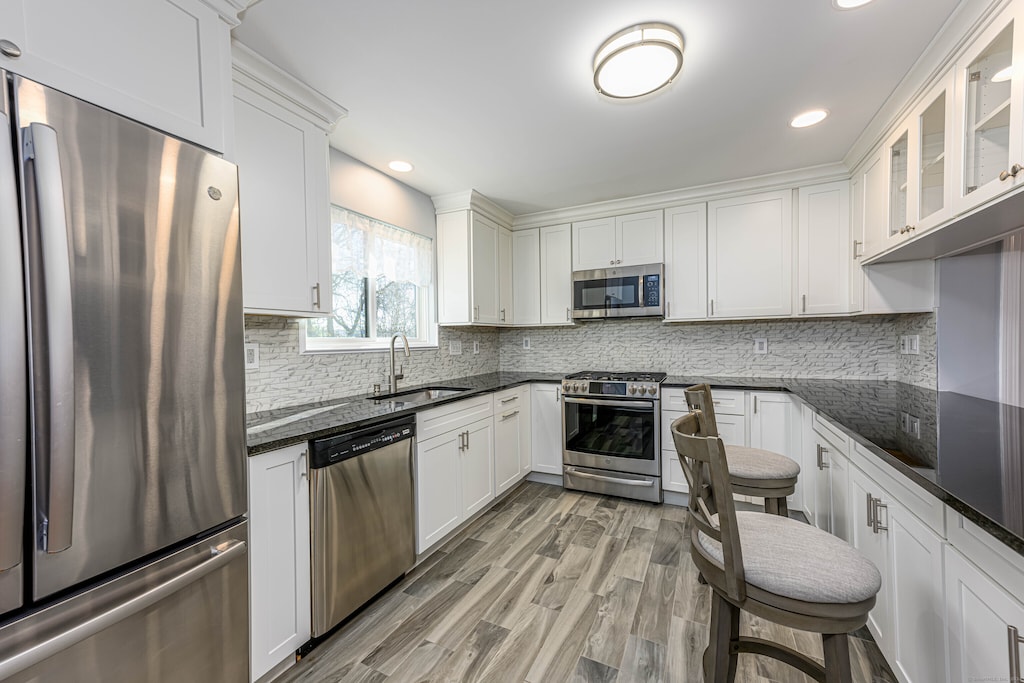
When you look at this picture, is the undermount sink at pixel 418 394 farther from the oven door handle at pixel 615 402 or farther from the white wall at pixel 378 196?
the white wall at pixel 378 196

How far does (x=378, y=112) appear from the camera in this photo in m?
2.09

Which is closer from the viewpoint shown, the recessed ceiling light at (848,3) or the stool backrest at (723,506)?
the stool backrest at (723,506)

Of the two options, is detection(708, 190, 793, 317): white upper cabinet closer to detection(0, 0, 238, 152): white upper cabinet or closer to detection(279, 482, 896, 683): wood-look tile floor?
detection(279, 482, 896, 683): wood-look tile floor

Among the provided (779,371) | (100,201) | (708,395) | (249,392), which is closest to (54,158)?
(100,201)

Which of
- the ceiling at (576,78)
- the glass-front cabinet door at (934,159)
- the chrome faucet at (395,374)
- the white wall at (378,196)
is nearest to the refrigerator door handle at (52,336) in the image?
the ceiling at (576,78)

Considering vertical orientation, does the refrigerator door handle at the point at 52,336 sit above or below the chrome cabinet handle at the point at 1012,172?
below

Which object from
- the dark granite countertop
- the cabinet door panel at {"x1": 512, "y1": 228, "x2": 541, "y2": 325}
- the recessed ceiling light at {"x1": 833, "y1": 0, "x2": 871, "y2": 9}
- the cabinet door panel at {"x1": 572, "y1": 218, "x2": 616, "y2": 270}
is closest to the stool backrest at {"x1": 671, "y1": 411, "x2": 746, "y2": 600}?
the dark granite countertop

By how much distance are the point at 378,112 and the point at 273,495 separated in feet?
6.08

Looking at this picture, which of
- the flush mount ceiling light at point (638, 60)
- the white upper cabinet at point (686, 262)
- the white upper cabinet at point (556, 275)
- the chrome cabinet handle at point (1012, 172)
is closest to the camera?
the chrome cabinet handle at point (1012, 172)

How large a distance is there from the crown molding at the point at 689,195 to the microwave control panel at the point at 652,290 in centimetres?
60

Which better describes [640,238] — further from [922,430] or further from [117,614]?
[117,614]

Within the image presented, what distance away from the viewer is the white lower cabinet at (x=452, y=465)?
7.37 feet

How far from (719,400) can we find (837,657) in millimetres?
2080

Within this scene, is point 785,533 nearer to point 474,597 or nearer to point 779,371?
point 474,597
